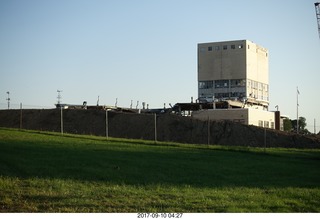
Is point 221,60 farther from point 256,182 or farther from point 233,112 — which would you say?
point 256,182

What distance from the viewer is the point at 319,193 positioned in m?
10.9

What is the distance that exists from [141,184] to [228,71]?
63.6 meters

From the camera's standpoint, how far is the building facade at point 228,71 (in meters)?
71.8

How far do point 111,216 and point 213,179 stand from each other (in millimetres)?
5714

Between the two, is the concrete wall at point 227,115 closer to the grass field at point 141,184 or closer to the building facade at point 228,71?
the building facade at point 228,71

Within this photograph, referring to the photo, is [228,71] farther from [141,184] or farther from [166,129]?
[141,184]

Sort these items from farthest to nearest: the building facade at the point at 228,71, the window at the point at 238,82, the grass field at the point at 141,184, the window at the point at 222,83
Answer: the window at the point at 222,83, the window at the point at 238,82, the building facade at the point at 228,71, the grass field at the point at 141,184

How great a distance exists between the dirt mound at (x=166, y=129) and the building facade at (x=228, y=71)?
92.7 feet

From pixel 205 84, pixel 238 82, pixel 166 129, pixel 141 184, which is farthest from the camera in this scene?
pixel 205 84

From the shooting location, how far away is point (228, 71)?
2857 inches

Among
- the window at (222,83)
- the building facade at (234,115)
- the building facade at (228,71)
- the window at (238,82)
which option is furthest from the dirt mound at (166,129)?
the window at (238,82)

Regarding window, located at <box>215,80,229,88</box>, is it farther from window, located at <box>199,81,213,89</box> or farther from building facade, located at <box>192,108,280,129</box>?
building facade, located at <box>192,108,280,129</box>

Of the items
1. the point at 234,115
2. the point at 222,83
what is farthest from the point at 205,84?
the point at 234,115

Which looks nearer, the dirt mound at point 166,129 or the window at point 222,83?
the dirt mound at point 166,129
